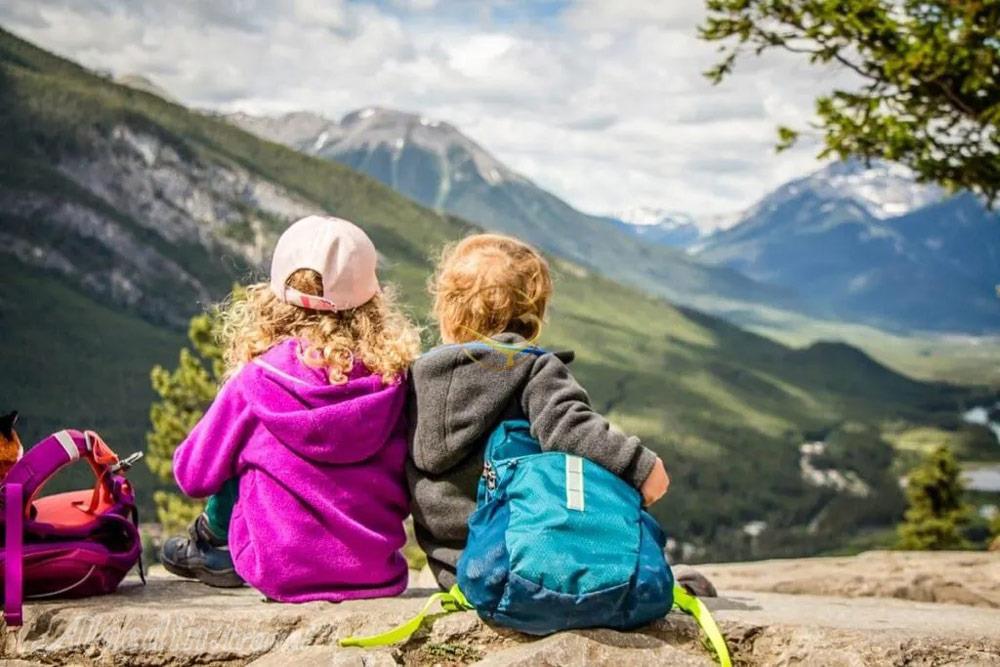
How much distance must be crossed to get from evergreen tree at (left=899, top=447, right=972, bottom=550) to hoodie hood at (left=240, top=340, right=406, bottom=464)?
1600 inches

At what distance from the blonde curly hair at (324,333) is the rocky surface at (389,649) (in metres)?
1.47

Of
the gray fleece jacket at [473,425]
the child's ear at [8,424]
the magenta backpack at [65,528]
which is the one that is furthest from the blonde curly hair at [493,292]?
the child's ear at [8,424]

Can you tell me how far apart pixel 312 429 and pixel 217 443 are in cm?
67

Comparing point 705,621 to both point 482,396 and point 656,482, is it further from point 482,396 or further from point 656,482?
point 482,396

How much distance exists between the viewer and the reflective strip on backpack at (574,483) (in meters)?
5.48

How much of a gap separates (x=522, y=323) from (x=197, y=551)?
9.30ft

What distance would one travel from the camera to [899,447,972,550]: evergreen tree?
1652 inches

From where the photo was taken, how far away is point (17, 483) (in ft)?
19.0

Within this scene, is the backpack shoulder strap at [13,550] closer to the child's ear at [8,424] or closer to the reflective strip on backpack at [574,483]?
the child's ear at [8,424]

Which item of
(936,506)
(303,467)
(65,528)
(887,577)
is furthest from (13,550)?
(936,506)

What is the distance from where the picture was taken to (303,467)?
20.2 feet

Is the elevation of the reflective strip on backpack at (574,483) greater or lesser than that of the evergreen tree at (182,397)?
Answer: greater

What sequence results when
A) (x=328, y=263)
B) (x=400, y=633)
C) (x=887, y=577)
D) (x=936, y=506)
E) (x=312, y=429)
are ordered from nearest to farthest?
(x=400, y=633) < (x=312, y=429) < (x=328, y=263) < (x=887, y=577) < (x=936, y=506)

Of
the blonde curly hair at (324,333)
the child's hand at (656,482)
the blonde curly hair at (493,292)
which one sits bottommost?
the child's hand at (656,482)
